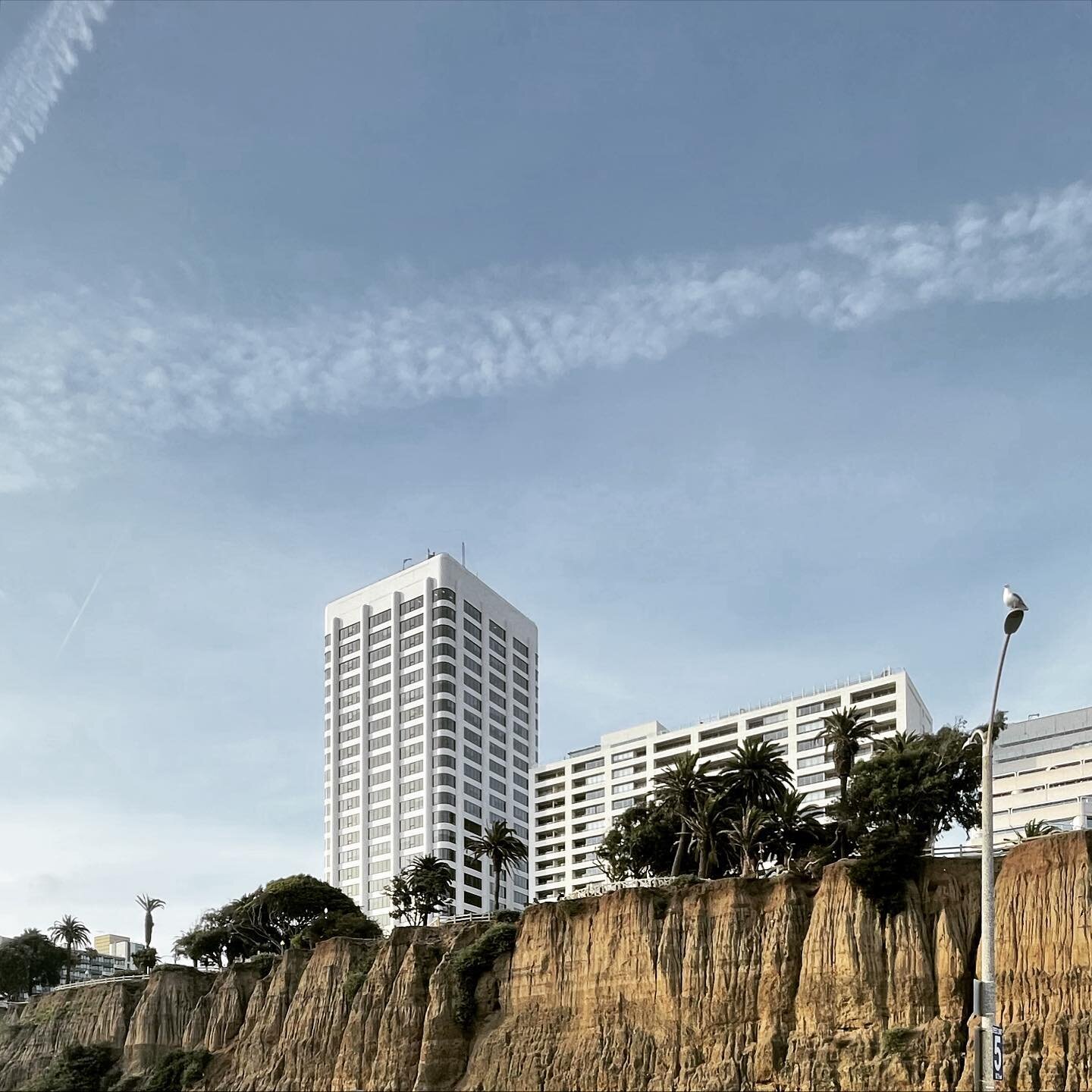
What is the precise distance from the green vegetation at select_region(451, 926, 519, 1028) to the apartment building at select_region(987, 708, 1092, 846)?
6887cm

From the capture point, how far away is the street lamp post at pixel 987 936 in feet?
79.9

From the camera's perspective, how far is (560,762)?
178m

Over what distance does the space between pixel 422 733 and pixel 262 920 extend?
56.9 metres

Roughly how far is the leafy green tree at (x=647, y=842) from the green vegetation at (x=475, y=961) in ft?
52.5

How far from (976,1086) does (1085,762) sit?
4525 inches

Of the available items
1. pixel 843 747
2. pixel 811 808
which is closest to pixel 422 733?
pixel 811 808

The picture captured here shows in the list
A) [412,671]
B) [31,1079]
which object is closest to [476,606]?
[412,671]

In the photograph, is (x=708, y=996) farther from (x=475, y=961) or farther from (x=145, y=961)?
(x=145, y=961)

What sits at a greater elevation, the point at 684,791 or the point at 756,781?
the point at 756,781

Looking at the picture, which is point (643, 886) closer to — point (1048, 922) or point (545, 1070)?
point (545, 1070)

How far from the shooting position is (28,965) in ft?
418

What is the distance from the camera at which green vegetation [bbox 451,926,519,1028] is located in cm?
7244

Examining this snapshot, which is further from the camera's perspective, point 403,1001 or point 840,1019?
point 403,1001

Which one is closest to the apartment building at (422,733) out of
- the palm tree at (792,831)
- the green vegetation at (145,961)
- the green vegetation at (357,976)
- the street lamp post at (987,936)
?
the green vegetation at (145,961)
